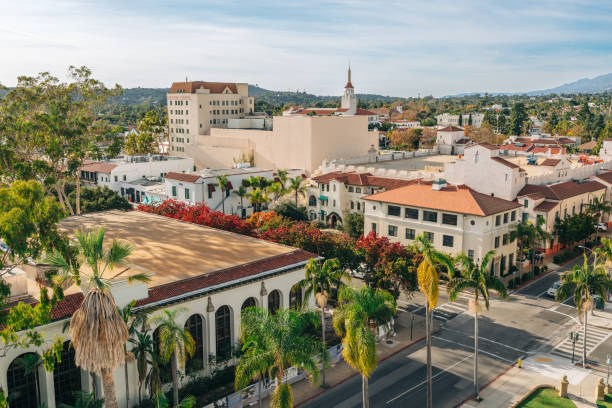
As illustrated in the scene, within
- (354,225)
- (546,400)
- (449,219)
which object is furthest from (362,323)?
(354,225)

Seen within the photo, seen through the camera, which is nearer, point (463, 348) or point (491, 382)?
point (491, 382)

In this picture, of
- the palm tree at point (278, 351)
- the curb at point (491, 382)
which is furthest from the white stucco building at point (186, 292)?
the curb at point (491, 382)

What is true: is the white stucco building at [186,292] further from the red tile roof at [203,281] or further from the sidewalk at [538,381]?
the sidewalk at [538,381]

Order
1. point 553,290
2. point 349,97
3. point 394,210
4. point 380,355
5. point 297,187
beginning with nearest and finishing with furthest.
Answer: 1. point 380,355
2. point 553,290
3. point 394,210
4. point 297,187
5. point 349,97

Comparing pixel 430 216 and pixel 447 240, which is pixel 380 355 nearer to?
pixel 447 240

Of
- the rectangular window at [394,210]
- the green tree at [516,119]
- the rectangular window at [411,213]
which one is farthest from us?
the green tree at [516,119]

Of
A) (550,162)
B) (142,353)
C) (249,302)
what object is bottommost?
(249,302)

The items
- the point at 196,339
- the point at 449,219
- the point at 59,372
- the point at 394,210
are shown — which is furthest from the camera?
the point at 394,210
